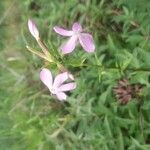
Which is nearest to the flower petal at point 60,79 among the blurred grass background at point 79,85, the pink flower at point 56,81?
the pink flower at point 56,81

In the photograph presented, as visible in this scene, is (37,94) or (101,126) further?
(37,94)

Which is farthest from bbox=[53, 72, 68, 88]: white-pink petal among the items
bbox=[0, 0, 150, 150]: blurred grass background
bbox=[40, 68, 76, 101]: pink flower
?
bbox=[0, 0, 150, 150]: blurred grass background

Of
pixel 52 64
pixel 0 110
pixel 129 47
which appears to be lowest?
pixel 0 110

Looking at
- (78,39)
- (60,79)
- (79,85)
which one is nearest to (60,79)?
(60,79)

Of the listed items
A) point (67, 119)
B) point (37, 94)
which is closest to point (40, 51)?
point (67, 119)

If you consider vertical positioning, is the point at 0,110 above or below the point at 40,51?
below

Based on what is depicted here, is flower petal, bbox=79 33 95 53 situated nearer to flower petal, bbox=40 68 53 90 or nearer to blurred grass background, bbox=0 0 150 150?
flower petal, bbox=40 68 53 90

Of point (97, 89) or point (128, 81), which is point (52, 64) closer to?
point (128, 81)
